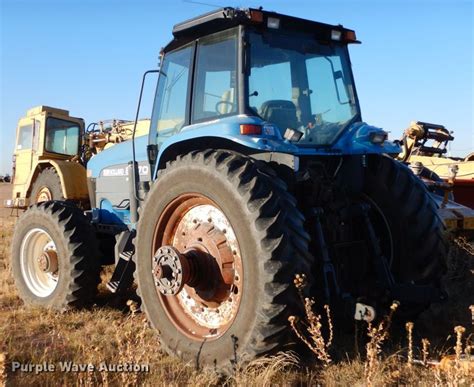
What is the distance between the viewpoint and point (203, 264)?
380 centimetres

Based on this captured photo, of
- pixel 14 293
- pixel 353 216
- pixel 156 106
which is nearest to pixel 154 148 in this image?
pixel 156 106

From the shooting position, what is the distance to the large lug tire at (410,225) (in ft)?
14.0

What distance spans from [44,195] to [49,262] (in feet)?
17.4

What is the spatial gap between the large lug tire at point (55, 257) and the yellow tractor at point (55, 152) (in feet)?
11.9

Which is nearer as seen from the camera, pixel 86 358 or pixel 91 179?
pixel 86 358

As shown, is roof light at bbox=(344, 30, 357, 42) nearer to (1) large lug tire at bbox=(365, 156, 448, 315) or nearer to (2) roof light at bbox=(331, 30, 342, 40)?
(2) roof light at bbox=(331, 30, 342, 40)

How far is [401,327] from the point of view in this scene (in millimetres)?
4508

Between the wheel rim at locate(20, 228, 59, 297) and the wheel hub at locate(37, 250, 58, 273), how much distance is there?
0.40 feet

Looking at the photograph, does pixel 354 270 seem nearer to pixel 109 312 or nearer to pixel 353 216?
pixel 353 216

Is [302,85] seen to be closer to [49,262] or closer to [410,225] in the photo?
[410,225]

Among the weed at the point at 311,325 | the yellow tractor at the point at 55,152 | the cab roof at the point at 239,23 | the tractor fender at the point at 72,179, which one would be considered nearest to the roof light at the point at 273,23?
the cab roof at the point at 239,23

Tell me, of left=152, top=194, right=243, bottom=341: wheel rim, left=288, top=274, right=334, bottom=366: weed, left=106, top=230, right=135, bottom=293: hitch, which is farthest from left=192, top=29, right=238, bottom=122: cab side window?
left=288, top=274, right=334, bottom=366: weed

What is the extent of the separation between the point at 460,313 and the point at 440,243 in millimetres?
1042

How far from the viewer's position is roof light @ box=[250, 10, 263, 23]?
12.8 ft
